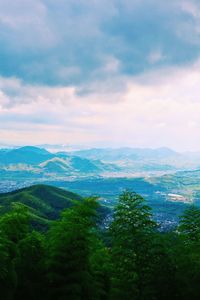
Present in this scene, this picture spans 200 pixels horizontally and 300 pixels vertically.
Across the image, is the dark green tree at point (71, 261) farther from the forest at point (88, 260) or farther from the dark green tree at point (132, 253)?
the dark green tree at point (132, 253)

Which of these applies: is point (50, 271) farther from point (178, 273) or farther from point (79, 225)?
point (178, 273)

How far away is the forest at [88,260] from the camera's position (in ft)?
120

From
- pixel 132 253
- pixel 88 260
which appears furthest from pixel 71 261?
pixel 132 253

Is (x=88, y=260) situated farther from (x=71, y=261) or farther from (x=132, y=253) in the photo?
(x=132, y=253)

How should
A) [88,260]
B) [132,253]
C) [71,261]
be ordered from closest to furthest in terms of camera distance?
[71,261], [132,253], [88,260]

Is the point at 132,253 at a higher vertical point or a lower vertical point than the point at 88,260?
higher

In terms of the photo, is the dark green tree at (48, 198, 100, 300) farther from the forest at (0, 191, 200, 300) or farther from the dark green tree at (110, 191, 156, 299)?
the dark green tree at (110, 191, 156, 299)

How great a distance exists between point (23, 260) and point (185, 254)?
2051 cm

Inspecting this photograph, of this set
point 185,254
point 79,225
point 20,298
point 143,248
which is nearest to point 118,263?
point 143,248

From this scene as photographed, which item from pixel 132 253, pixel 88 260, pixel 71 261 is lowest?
pixel 88 260

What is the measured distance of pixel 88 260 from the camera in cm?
3878

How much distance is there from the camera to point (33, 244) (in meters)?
41.6

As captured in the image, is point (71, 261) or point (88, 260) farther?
point (88, 260)

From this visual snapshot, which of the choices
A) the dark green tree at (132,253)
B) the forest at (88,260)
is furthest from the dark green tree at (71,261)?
the dark green tree at (132,253)
